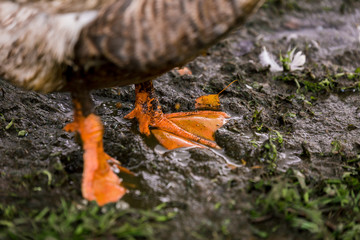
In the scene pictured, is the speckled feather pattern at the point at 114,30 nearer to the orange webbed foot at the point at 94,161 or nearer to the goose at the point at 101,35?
the goose at the point at 101,35

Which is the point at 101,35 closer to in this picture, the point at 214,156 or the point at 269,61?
the point at 214,156

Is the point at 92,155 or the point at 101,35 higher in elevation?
the point at 101,35

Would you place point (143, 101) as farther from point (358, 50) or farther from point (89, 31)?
point (358, 50)

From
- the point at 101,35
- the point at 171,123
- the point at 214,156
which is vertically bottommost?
the point at 214,156

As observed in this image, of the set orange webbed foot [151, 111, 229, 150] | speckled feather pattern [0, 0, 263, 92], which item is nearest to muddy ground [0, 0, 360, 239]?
orange webbed foot [151, 111, 229, 150]

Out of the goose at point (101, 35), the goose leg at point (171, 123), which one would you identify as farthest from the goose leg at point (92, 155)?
the goose leg at point (171, 123)

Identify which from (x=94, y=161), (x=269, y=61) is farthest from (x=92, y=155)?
(x=269, y=61)
